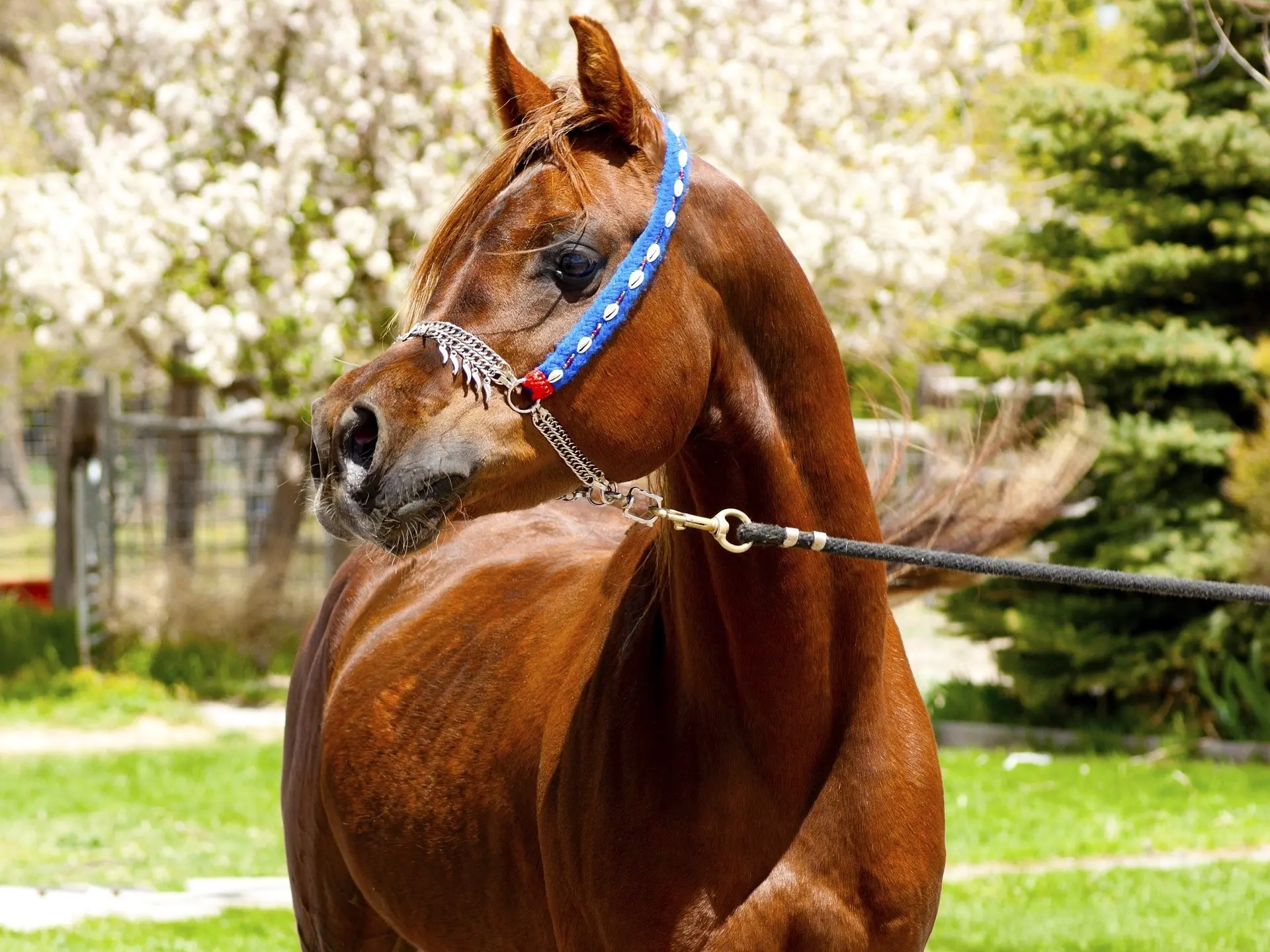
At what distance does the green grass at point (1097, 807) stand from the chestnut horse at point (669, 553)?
3.89 meters

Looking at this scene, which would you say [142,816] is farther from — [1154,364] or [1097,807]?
[1154,364]

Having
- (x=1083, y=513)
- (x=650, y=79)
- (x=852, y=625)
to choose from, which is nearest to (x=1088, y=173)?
(x=1083, y=513)

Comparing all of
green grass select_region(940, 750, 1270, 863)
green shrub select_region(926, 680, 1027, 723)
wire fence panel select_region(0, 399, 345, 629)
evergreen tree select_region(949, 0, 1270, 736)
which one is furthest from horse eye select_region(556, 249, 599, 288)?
wire fence panel select_region(0, 399, 345, 629)

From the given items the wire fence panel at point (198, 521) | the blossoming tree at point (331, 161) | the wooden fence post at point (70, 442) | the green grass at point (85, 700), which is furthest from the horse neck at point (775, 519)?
the wooden fence post at point (70, 442)

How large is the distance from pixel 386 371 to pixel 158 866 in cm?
488

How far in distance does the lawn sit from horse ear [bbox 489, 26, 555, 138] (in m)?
3.54

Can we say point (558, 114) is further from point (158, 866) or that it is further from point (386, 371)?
point (158, 866)

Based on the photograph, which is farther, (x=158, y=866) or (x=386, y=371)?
(x=158, y=866)

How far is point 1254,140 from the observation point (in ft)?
25.2

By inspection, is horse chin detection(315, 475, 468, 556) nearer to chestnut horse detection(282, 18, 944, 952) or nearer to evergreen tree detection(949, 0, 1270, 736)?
chestnut horse detection(282, 18, 944, 952)

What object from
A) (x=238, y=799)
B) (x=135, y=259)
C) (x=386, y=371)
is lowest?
(x=238, y=799)

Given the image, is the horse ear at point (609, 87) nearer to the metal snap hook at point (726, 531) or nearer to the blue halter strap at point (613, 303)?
the blue halter strap at point (613, 303)

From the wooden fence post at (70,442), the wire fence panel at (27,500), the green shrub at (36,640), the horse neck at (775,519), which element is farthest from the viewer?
A: the wire fence panel at (27,500)

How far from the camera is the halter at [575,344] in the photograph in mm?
2070
